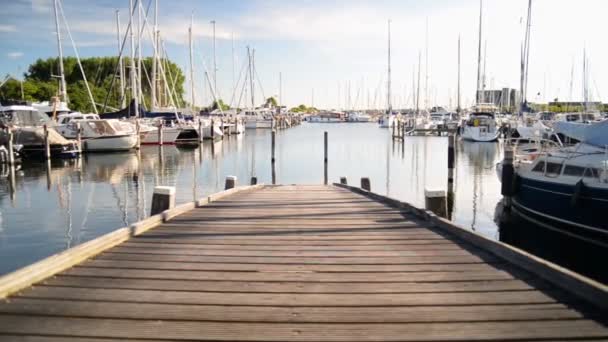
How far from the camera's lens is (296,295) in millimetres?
4398

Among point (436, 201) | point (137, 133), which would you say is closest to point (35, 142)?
point (137, 133)

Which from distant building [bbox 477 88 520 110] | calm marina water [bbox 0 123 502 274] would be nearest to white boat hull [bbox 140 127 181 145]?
calm marina water [bbox 0 123 502 274]

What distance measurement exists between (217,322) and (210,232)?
3611mm

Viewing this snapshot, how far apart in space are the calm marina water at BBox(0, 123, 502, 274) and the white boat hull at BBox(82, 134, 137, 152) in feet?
5.87

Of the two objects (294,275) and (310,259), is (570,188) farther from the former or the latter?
(294,275)

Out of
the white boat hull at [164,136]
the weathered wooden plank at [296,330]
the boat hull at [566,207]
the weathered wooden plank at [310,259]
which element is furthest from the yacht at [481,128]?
the weathered wooden plank at [296,330]

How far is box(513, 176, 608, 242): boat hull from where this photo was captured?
10.7 m

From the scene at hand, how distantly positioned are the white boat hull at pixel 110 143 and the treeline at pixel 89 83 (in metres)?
17.0

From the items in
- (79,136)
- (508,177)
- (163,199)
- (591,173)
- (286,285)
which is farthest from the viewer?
(79,136)

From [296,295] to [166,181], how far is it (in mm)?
20412

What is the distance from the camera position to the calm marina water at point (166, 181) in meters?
13.5

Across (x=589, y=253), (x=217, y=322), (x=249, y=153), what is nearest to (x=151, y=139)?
(x=249, y=153)

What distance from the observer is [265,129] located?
87.9 m

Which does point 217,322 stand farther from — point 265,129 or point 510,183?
point 265,129
